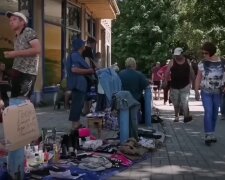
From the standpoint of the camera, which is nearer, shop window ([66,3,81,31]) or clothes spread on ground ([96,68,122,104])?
clothes spread on ground ([96,68,122,104])

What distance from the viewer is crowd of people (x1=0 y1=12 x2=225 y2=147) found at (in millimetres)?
6102

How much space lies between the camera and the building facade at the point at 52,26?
49.5 ft

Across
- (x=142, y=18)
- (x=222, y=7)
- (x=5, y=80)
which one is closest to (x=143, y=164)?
(x=5, y=80)

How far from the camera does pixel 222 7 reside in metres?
18.0

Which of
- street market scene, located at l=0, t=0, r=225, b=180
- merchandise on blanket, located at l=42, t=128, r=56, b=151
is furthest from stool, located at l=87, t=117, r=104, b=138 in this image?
merchandise on blanket, located at l=42, t=128, r=56, b=151

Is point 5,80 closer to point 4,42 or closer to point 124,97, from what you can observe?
point 4,42

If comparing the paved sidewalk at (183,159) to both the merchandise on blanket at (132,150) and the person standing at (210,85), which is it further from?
the person standing at (210,85)

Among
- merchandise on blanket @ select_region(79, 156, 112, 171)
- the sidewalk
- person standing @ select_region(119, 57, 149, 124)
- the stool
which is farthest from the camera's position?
person standing @ select_region(119, 57, 149, 124)

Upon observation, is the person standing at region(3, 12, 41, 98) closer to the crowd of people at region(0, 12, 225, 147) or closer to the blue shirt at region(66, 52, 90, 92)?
the crowd of people at region(0, 12, 225, 147)

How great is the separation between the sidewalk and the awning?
12.5 metres

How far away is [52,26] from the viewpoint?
1819 cm

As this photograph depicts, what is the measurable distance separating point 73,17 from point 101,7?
3.33 metres

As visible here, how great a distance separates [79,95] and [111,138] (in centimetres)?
94

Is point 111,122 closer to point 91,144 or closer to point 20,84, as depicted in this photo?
point 91,144
